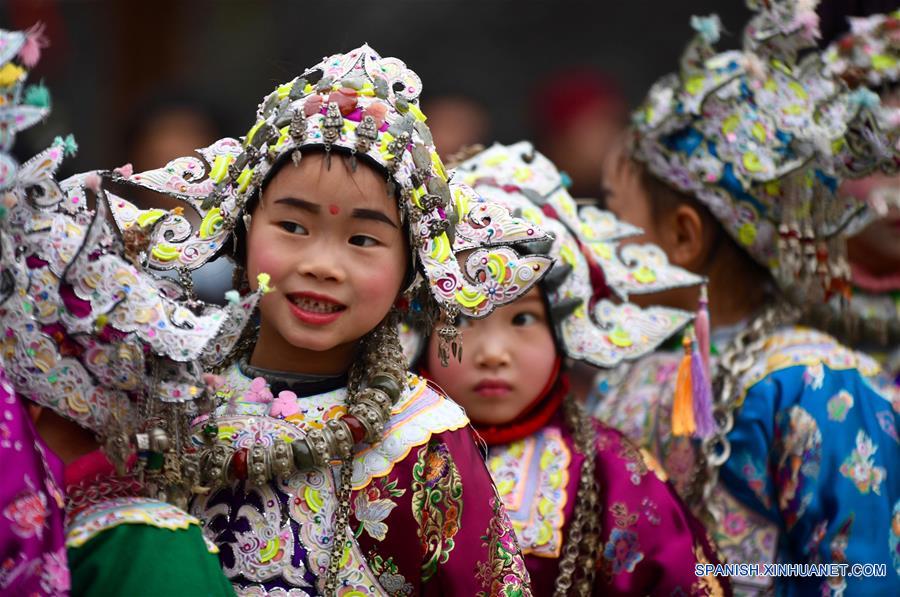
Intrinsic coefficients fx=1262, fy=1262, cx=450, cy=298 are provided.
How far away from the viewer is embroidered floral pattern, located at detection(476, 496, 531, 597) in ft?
8.28

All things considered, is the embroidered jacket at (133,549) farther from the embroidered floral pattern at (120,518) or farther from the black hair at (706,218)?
the black hair at (706,218)

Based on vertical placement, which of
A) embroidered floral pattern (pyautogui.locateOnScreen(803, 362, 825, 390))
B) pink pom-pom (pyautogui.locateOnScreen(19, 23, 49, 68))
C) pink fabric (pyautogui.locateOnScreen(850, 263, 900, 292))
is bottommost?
embroidered floral pattern (pyautogui.locateOnScreen(803, 362, 825, 390))

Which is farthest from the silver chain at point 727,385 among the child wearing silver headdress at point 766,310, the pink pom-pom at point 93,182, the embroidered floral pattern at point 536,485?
the pink pom-pom at point 93,182

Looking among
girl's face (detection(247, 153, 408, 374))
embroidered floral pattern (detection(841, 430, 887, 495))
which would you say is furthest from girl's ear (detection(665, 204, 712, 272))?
girl's face (detection(247, 153, 408, 374))

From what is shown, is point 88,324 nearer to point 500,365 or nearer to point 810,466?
point 500,365

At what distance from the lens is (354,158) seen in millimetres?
2439

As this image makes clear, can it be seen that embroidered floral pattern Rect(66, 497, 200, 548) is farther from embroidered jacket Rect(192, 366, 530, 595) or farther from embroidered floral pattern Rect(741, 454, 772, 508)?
embroidered floral pattern Rect(741, 454, 772, 508)

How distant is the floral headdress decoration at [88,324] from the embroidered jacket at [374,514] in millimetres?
348

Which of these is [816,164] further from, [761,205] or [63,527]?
[63,527]

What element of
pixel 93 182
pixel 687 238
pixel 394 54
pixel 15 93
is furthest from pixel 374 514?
pixel 394 54

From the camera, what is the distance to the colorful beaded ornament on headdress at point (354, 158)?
2457 mm

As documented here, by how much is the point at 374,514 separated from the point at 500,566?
0.95ft

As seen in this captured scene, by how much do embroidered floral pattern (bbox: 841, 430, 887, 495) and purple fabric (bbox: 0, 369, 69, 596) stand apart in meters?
2.18

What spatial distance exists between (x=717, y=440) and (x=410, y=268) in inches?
50.7
